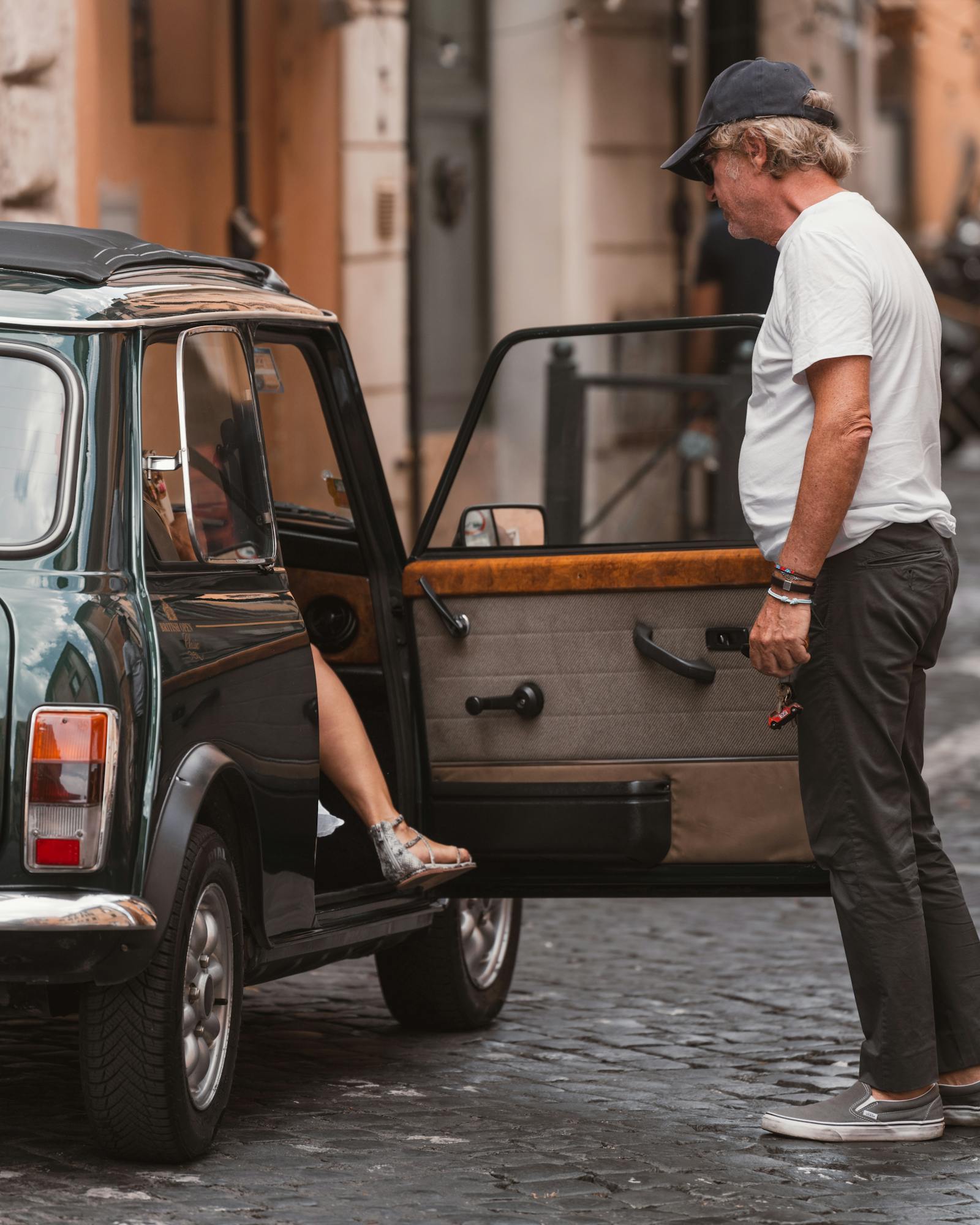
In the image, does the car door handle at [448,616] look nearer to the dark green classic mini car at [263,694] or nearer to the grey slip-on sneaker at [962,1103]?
the dark green classic mini car at [263,694]

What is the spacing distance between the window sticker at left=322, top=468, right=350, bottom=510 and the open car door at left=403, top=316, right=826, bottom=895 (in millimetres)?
233

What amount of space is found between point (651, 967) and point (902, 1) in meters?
20.3

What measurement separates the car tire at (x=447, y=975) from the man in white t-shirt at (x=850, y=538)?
1192mm

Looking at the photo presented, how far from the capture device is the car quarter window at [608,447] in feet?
21.1

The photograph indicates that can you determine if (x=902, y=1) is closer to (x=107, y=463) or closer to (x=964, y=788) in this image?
(x=964, y=788)

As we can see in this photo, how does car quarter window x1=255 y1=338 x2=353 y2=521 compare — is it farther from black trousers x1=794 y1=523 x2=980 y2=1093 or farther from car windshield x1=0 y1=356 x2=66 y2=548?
black trousers x1=794 y1=523 x2=980 y2=1093

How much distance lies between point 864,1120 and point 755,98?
2099 millimetres

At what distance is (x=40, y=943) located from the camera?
4.38 m

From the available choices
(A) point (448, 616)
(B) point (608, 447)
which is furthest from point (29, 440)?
(B) point (608, 447)

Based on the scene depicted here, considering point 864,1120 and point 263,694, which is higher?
point 263,694

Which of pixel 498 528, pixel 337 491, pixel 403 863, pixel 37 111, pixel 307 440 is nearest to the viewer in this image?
pixel 403 863

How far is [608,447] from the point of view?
17.1m

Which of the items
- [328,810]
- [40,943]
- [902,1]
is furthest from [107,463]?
[902,1]

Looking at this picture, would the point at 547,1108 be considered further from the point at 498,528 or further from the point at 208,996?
the point at 498,528
